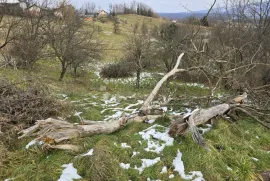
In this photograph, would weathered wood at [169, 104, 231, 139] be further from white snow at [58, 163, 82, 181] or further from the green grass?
white snow at [58, 163, 82, 181]

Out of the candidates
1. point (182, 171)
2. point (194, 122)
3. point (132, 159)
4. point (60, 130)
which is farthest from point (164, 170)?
point (60, 130)

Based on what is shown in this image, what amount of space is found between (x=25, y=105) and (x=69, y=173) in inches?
102

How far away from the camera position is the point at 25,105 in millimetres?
5609

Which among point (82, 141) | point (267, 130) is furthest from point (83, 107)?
point (267, 130)

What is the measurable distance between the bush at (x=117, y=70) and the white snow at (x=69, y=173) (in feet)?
45.5

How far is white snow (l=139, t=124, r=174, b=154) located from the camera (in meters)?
4.42

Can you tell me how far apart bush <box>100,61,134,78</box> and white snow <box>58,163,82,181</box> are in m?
13.9

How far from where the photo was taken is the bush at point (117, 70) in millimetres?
17547

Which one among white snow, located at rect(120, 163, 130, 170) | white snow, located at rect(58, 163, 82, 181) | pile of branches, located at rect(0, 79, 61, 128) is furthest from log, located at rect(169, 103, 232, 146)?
pile of branches, located at rect(0, 79, 61, 128)

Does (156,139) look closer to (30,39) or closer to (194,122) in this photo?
(194,122)

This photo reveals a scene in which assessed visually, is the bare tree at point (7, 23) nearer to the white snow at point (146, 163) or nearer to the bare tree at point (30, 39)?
the bare tree at point (30, 39)

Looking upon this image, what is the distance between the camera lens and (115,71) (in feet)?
58.2

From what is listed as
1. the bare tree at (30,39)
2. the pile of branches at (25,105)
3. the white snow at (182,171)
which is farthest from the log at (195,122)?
the bare tree at (30,39)

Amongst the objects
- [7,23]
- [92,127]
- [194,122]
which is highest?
[7,23]
